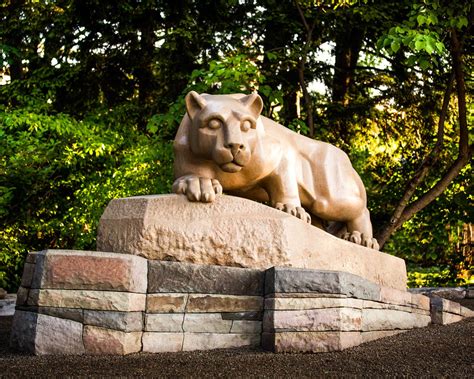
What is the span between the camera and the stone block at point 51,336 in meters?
3.76

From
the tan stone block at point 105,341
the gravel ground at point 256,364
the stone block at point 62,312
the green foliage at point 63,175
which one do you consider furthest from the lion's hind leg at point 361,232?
the green foliage at point 63,175

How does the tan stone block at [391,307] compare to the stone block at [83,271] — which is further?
the tan stone block at [391,307]

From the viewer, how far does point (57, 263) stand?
3889mm

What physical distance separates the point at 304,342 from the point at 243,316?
444mm

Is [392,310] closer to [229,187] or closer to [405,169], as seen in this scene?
[229,187]

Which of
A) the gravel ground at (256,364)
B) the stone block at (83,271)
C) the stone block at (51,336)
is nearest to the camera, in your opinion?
the gravel ground at (256,364)

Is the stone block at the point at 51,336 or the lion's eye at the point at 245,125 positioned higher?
the lion's eye at the point at 245,125

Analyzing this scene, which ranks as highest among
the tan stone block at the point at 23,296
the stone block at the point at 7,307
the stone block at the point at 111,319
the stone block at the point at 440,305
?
the tan stone block at the point at 23,296

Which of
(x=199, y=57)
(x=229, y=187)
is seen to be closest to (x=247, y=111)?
(x=229, y=187)

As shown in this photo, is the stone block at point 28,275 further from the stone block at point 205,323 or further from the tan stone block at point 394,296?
the tan stone block at point 394,296

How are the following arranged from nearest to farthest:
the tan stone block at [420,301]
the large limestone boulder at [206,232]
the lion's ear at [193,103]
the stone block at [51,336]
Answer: the stone block at [51,336] → the large limestone boulder at [206,232] → the lion's ear at [193,103] → the tan stone block at [420,301]

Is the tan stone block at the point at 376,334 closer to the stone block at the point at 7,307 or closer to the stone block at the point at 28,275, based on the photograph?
the stone block at the point at 28,275

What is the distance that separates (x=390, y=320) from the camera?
16.7 ft

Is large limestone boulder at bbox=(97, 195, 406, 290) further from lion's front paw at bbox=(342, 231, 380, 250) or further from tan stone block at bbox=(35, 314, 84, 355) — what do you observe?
lion's front paw at bbox=(342, 231, 380, 250)
